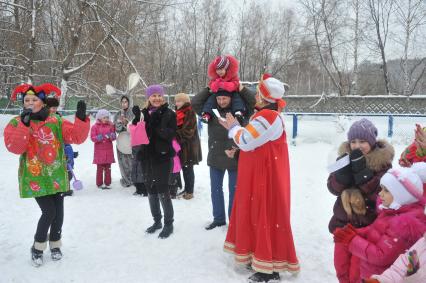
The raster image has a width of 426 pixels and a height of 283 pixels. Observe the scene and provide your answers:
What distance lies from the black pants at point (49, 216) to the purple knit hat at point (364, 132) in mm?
2716

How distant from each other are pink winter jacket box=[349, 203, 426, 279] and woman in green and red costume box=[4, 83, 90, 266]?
254 centimetres

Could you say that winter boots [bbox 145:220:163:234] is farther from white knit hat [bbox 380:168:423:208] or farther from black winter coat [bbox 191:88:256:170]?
white knit hat [bbox 380:168:423:208]

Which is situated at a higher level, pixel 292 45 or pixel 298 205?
pixel 292 45

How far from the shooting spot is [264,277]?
322cm

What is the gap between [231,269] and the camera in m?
3.46

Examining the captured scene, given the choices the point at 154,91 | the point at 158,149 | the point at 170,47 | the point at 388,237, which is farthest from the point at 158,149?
the point at 170,47

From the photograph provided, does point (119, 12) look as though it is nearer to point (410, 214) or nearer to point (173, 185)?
point (173, 185)

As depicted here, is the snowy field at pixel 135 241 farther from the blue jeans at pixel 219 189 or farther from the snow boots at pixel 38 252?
the blue jeans at pixel 219 189

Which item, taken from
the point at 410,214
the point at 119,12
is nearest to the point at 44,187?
the point at 410,214

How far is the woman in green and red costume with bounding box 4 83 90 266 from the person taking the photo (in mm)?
3398

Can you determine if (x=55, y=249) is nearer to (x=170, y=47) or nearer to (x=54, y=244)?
(x=54, y=244)

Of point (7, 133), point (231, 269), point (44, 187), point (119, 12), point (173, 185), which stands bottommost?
point (231, 269)

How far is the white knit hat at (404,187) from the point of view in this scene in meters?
2.13

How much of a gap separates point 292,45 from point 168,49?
9.25 m
